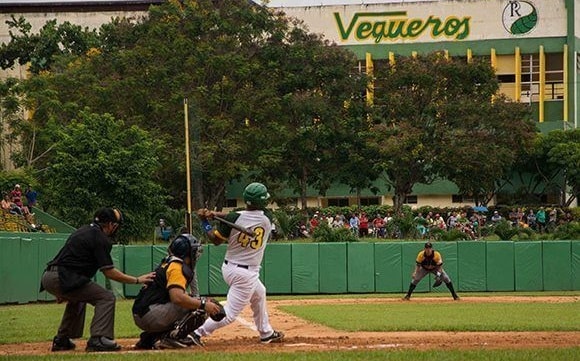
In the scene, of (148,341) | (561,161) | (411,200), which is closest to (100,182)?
(148,341)

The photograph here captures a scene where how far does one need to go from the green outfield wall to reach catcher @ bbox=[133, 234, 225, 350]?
23823 mm

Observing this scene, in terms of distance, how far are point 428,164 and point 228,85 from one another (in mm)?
12943

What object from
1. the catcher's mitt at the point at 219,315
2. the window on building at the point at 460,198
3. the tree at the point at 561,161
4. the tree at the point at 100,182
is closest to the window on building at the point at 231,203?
the window on building at the point at 460,198

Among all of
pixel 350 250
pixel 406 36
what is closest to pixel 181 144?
pixel 350 250

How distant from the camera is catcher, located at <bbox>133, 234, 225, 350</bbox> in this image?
43.9ft

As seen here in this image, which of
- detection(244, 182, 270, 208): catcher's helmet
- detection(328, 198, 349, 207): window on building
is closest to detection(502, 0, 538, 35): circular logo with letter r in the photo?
detection(328, 198, 349, 207): window on building

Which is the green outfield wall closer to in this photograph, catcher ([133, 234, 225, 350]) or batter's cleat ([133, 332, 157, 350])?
batter's cleat ([133, 332, 157, 350])

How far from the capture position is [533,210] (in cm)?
6078

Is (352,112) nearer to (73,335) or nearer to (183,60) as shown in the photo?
(183,60)

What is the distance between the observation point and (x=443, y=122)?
201 ft

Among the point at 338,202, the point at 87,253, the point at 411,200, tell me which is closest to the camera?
the point at 87,253

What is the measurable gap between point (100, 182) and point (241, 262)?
101 feet

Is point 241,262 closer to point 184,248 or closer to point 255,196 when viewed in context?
point 255,196

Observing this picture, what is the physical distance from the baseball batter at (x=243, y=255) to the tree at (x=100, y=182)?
96.5ft
